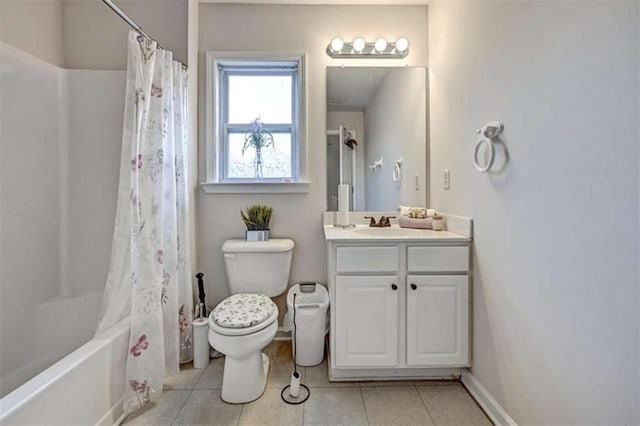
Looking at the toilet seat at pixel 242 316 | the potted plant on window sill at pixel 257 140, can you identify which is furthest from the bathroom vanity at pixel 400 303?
the potted plant on window sill at pixel 257 140

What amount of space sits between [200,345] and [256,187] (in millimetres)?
1113

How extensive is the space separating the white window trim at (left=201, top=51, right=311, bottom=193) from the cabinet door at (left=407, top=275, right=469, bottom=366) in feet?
3.52

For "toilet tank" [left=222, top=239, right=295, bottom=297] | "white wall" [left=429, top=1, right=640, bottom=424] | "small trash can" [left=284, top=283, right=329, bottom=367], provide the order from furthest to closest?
1. "toilet tank" [left=222, top=239, right=295, bottom=297]
2. "small trash can" [left=284, top=283, right=329, bottom=367]
3. "white wall" [left=429, top=1, right=640, bottom=424]

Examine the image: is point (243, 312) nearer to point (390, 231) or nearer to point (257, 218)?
point (257, 218)

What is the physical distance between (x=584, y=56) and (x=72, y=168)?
271 cm

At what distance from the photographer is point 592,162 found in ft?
3.00

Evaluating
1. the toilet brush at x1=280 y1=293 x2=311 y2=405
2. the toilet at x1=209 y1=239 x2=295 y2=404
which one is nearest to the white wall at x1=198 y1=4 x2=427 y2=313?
the toilet at x1=209 y1=239 x2=295 y2=404

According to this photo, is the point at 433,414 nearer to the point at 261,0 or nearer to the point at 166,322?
the point at 166,322

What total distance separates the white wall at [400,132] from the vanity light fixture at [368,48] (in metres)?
0.13

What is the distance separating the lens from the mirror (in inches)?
87.0

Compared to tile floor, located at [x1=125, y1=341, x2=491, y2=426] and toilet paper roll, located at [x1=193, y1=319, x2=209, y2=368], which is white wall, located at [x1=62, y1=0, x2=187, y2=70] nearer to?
toilet paper roll, located at [x1=193, y1=319, x2=209, y2=368]

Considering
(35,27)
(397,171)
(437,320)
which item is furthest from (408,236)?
(35,27)

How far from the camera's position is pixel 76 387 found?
1168mm

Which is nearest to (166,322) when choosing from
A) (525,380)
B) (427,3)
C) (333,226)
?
(333,226)
